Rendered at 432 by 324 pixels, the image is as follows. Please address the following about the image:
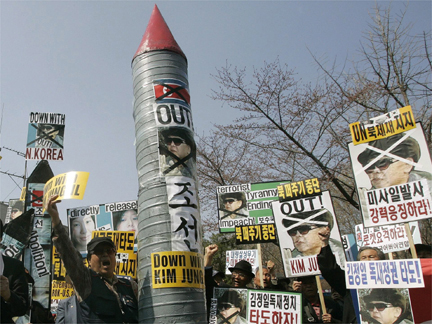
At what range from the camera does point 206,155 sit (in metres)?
20.7

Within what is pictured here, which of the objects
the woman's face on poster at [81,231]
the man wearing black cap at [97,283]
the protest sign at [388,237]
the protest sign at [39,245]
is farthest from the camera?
the woman's face on poster at [81,231]

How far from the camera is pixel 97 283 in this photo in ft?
11.7

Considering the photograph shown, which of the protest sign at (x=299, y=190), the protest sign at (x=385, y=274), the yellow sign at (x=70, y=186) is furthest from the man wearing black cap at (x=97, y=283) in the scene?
the protest sign at (x=299, y=190)

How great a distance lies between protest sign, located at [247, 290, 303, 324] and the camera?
4715mm

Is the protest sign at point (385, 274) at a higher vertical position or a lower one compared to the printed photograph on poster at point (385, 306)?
higher

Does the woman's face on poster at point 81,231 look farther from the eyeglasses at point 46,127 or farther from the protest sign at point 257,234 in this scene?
the protest sign at point 257,234

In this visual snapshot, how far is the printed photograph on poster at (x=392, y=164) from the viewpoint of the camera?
5.01 m

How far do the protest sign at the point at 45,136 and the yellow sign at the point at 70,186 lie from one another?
5.23 m

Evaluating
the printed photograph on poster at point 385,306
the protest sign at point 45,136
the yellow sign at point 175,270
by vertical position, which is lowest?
the printed photograph on poster at point 385,306

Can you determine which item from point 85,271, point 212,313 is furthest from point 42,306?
point 85,271

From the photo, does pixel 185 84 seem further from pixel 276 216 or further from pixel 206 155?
pixel 206 155

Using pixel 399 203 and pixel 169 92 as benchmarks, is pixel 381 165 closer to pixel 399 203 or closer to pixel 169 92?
pixel 399 203

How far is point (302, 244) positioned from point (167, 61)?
10.8 feet

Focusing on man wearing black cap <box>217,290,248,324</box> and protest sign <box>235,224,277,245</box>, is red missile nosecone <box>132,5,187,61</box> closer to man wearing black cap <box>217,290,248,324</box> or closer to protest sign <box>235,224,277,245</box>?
man wearing black cap <box>217,290,248,324</box>
